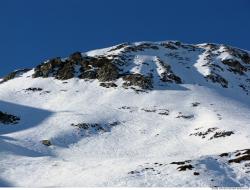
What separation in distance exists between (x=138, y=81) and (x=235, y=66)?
32.2 metres

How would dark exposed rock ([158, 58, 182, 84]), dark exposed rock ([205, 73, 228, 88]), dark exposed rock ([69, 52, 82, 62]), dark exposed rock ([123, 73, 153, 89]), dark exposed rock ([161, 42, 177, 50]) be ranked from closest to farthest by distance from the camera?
dark exposed rock ([123, 73, 153, 89]) < dark exposed rock ([158, 58, 182, 84]) < dark exposed rock ([205, 73, 228, 88]) < dark exposed rock ([69, 52, 82, 62]) < dark exposed rock ([161, 42, 177, 50])

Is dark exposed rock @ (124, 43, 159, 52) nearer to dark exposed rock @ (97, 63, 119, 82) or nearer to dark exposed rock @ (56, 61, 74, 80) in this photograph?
dark exposed rock @ (97, 63, 119, 82)

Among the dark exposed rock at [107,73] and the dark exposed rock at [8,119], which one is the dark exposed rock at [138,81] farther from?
the dark exposed rock at [8,119]

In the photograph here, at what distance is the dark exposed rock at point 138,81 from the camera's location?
9391cm

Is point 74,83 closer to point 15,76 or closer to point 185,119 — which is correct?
point 15,76

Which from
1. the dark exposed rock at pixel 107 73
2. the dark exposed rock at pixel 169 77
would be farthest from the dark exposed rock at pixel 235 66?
the dark exposed rock at pixel 107 73

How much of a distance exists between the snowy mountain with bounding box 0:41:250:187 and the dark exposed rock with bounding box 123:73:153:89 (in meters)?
0.19

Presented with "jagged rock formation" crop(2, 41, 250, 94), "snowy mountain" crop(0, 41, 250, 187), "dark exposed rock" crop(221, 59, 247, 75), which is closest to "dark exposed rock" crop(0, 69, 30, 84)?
"jagged rock formation" crop(2, 41, 250, 94)

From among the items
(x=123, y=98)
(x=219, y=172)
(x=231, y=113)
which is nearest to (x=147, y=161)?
(x=219, y=172)

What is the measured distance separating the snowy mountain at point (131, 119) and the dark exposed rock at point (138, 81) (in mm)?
191

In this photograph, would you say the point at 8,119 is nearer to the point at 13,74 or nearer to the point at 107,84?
the point at 107,84

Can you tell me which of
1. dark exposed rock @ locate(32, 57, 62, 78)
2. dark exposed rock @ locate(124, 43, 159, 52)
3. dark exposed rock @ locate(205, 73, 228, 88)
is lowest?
dark exposed rock @ locate(205, 73, 228, 88)

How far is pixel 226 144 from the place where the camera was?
5622 centimetres

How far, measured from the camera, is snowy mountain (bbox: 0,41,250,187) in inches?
1624
